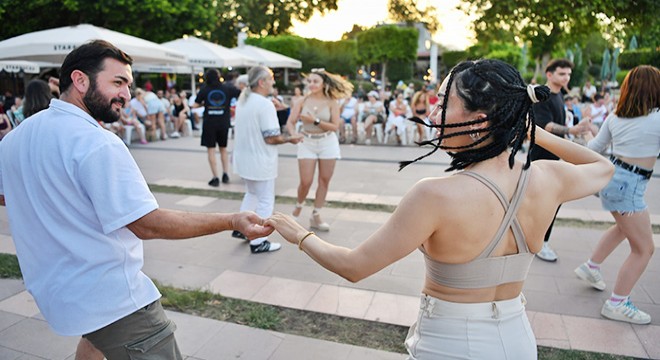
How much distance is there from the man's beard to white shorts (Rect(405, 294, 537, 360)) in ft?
4.93

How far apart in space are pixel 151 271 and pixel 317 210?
2.11 m

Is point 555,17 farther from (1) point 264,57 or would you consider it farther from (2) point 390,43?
(2) point 390,43

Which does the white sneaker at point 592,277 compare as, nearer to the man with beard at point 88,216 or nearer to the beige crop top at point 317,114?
the beige crop top at point 317,114

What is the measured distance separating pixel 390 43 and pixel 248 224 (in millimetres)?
37990

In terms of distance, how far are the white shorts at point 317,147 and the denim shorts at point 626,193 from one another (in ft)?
9.69

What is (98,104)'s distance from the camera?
6.29 feet

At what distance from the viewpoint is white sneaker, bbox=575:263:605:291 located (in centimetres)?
411

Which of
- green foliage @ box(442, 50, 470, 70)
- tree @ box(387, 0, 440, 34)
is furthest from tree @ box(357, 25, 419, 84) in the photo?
tree @ box(387, 0, 440, 34)

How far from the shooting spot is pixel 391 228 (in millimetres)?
1517

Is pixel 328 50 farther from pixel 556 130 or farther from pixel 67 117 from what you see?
pixel 67 117

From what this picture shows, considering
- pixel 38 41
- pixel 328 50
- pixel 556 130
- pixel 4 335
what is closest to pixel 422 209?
pixel 4 335

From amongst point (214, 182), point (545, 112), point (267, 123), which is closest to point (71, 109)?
point (267, 123)

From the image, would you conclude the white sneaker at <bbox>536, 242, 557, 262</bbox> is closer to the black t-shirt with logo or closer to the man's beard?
the man's beard

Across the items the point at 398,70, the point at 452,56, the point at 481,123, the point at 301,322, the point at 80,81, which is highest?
the point at 452,56
